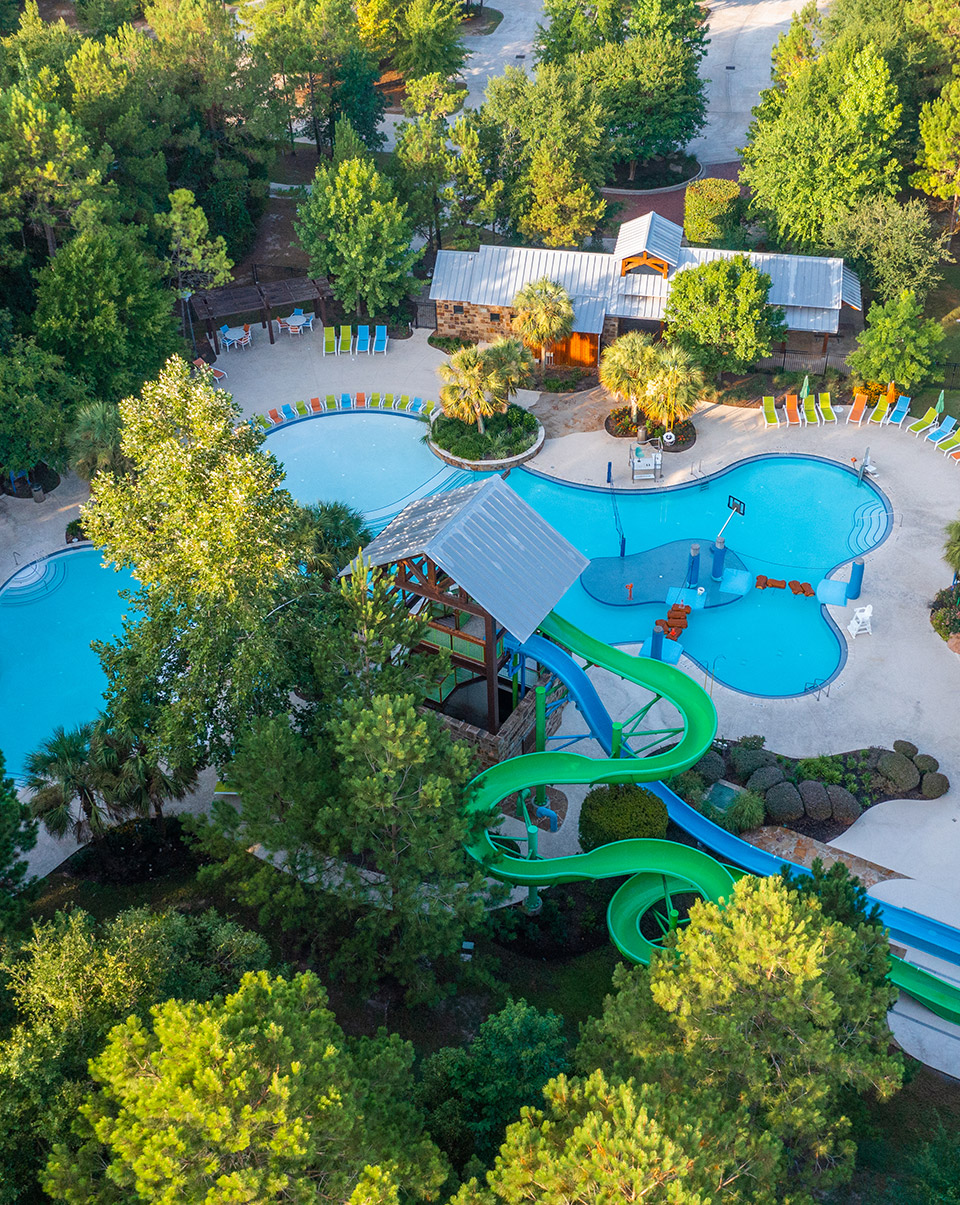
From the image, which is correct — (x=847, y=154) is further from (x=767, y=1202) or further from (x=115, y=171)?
(x=767, y=1202)

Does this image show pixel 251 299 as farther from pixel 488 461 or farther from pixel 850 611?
pixel 850 611

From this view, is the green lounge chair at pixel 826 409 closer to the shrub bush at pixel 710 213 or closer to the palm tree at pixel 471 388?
the shrub bush at pixel 710 213

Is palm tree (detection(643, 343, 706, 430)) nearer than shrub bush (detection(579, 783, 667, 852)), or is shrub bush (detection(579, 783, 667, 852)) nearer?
shrub bush (detection(579, 783, 667, 852))

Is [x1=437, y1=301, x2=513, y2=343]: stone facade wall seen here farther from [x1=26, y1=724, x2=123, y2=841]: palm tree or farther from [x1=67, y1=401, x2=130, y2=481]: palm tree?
[x1=26, y1=724, x2=123, y2=841]: palm tree

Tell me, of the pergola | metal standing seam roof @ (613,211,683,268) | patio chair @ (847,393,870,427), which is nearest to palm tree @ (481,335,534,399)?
metal standing seam roof @ (613,211,683,268)

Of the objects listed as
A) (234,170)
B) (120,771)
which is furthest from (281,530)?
(234,170)

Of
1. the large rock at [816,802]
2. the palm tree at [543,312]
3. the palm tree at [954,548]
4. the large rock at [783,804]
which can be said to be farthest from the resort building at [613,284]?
the large rock at [783,804]
